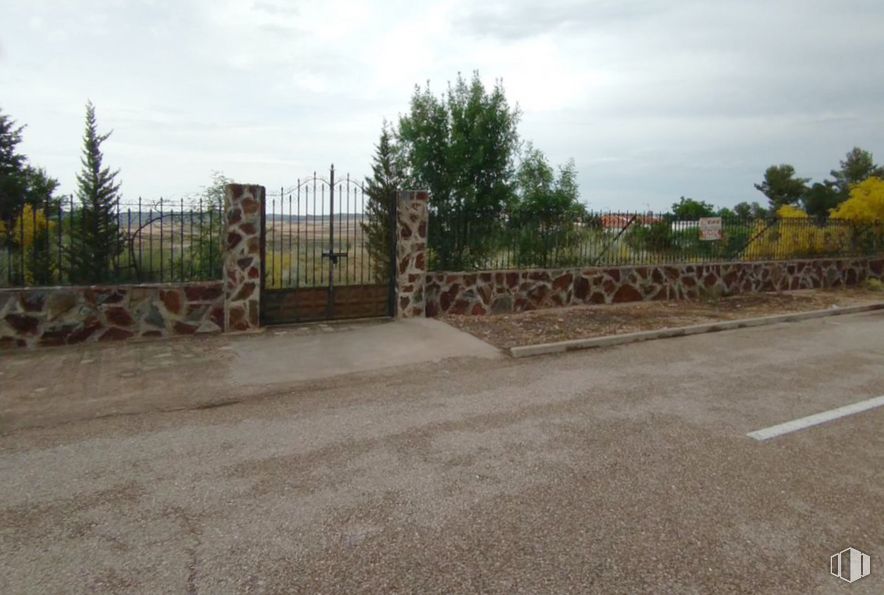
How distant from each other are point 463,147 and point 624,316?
755 cm

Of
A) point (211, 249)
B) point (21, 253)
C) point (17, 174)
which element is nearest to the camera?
point (21, 253)

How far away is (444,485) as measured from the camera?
13.5ft

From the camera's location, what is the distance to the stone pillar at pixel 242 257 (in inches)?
350

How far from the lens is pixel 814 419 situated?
18.1 feet

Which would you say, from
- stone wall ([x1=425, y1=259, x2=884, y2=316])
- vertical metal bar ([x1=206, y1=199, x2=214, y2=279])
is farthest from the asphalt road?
stone wall ([x1=425, y1=259, x2=884, y2=316])

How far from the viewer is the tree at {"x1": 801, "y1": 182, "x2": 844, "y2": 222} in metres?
47.5

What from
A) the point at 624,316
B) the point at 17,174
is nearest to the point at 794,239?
the point at 624,316

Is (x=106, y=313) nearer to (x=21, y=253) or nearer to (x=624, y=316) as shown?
(x=21, y=253)

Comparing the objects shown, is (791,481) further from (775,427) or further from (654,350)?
(654,350)

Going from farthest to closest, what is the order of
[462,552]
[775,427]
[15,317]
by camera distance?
[15,317]
[775,427]
[462,552]

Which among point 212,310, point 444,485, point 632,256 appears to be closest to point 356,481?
point 444,485

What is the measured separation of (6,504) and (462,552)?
3004mm

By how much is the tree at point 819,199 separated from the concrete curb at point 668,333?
134 feet

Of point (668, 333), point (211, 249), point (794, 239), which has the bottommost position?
point (668, 333)
